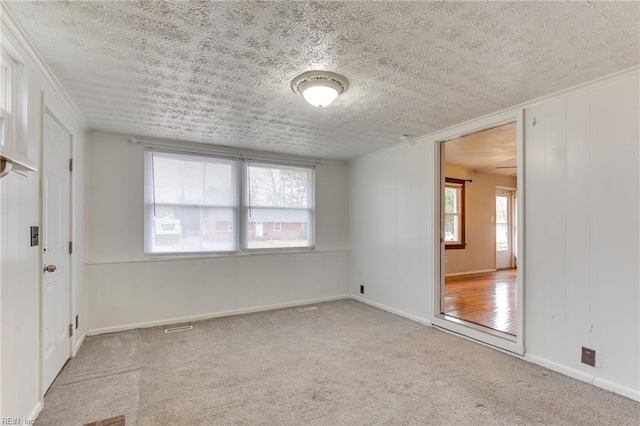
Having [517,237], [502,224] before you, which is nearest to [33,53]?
[517,237]

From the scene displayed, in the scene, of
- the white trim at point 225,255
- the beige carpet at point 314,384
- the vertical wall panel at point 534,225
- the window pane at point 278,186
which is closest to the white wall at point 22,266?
the beige carpet at point 314,384

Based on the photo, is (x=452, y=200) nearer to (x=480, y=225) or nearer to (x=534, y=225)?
(x=480, y=225)

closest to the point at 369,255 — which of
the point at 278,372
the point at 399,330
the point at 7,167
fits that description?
Result: the point at 399,330

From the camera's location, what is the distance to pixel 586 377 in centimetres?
251

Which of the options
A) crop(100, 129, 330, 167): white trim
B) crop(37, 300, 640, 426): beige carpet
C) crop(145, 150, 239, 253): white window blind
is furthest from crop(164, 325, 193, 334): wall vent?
crop(100, 129, 330, 167): white trim

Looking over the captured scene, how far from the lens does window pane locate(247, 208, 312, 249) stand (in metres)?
4.74

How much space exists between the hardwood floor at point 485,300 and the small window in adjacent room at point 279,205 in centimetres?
245

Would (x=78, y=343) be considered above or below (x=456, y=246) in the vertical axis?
below

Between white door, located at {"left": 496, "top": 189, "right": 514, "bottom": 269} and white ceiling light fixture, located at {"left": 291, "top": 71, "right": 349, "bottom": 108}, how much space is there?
7002 mm

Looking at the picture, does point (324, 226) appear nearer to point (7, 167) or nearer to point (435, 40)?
point (435, 40)

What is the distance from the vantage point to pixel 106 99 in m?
2.84

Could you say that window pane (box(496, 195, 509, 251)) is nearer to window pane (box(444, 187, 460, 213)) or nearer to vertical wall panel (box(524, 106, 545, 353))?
window pane (box(444, 187, 460, 213))

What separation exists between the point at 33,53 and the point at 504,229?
9.05 metres

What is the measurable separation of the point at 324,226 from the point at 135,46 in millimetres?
3834
